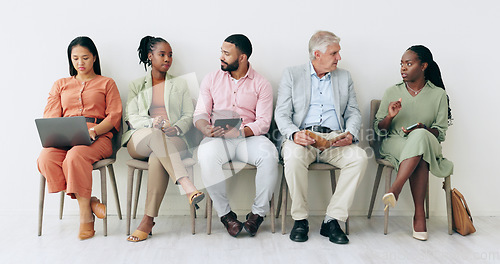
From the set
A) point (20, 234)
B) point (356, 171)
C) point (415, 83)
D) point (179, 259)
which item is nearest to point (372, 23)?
point (415, 83)

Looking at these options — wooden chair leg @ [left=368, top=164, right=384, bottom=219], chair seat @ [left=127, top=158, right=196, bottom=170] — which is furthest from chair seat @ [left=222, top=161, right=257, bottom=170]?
wooden chair leg @ [left=368, top=164, right=384, bottom=219]

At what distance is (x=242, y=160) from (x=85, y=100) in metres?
1.11

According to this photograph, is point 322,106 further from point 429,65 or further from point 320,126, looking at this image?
point 429,65

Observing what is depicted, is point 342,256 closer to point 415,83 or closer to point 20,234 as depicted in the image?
point 415,83

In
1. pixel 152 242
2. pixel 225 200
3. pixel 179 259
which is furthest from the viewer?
pixel 225 200

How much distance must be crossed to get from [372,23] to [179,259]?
81.2 inches

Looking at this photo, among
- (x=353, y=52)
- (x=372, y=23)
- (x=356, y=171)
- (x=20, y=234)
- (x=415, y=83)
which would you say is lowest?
(x=20, y=234)

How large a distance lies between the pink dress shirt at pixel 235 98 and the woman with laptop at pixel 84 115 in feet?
1.92

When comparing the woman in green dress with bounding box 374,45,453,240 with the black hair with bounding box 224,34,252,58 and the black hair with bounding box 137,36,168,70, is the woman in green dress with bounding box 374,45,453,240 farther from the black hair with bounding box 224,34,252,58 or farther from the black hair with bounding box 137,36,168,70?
the black hair with bounding box 137,36,168,70

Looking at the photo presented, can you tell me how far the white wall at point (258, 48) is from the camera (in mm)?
2961

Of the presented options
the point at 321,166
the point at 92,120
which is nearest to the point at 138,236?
the point at 92,120

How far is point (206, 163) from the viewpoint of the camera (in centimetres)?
259

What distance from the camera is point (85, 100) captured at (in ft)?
9.16

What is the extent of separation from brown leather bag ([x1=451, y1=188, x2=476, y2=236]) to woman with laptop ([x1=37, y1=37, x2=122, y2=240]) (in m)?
2.20
